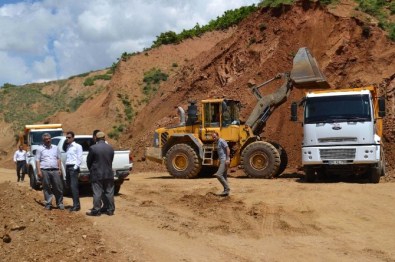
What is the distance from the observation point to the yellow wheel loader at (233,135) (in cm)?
1956

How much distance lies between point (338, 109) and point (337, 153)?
134 cm

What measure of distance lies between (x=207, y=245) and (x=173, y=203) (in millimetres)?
5106

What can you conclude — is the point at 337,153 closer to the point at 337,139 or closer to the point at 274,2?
the point at 337,139

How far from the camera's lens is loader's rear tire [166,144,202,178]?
2062 centimetres

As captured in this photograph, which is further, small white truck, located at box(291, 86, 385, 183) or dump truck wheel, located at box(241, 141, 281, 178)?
dump truck wheel, located at box(241, 141, 281, 178)

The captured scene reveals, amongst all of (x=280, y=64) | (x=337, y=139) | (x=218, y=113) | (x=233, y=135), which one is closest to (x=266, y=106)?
(x=233, y=135)

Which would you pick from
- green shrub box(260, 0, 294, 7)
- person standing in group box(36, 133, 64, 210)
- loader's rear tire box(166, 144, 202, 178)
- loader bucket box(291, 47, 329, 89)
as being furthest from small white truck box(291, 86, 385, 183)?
green shrub box(260, 0, 294, 7)

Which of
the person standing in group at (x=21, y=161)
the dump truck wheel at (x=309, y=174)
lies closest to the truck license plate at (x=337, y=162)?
the dump truck wheel at (x=309, y=174)

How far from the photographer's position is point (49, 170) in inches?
481

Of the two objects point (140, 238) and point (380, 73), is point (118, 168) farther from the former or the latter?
point (380, 73)

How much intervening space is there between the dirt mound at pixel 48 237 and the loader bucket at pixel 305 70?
36.6 feet

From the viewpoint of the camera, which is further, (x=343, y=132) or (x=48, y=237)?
(x=343, y=132)

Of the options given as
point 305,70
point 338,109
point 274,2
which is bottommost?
point 338,109

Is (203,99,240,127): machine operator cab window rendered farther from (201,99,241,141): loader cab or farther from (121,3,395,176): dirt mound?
(121,3,395,176): dirt mound
